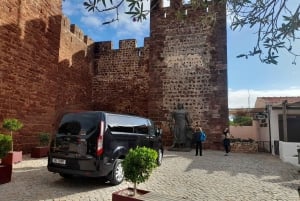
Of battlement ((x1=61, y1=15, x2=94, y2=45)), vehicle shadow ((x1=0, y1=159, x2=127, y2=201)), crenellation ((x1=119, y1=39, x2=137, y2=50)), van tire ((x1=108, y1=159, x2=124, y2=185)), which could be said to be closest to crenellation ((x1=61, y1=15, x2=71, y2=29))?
battlement ((x1=61, y1=15, x2=94, y2=45))

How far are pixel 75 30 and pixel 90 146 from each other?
12808 mm

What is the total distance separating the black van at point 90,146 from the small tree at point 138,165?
4.24ft

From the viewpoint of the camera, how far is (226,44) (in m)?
15.3

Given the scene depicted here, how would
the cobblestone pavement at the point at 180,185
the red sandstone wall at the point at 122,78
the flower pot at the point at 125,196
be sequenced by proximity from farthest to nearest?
1. the red sandstone wall at the point at 122,78
2. the cobblestone pavement at the point at 180,185
3. the flower pot at the point at 125,196

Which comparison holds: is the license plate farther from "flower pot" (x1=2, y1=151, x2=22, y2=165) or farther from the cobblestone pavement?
"flower pot" (x1=2, y1=151, x2=22, y2=165)

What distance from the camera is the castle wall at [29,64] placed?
9516 mm

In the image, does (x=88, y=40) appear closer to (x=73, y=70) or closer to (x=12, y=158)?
(x=73, y=70)

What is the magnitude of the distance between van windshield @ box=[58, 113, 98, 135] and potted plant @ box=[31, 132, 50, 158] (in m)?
4.23

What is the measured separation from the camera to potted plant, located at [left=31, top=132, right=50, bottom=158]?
9795 mm

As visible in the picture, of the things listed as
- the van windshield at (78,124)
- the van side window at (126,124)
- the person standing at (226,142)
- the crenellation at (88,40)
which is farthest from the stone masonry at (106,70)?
the van side window at (126,124)

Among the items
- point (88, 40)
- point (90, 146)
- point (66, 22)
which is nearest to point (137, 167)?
point (90, 146)

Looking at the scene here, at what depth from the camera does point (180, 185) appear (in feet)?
20.0

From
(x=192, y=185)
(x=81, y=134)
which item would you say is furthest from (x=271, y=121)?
(x=81, y=134)

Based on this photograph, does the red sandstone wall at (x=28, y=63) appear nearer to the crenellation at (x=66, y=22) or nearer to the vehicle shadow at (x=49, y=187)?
the crenellation at (x=66, y=22)
